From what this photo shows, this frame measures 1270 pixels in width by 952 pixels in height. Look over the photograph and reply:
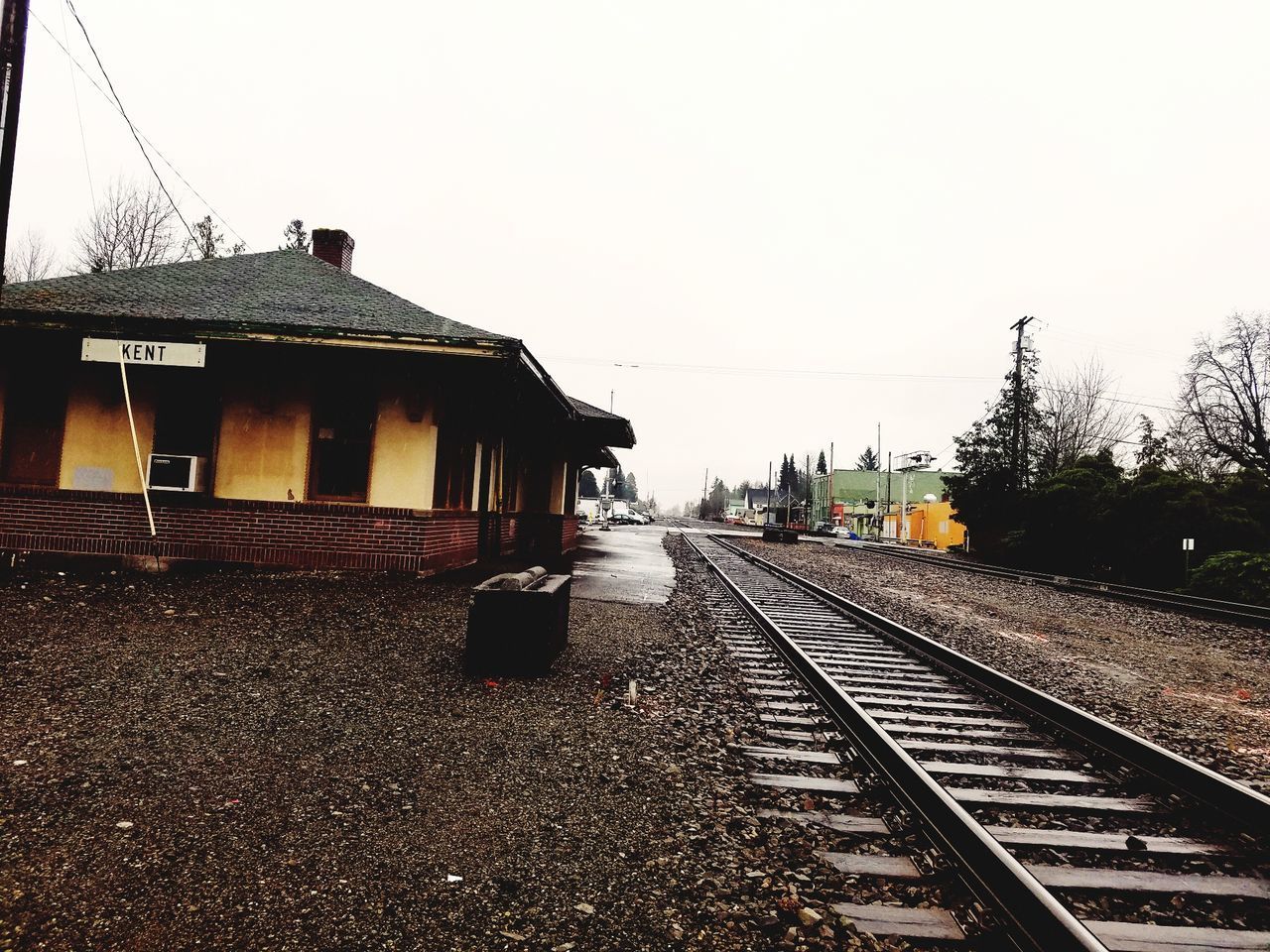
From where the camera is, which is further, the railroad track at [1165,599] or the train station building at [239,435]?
the railroad track at [1165,599]

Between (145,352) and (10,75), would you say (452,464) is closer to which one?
(145,352)

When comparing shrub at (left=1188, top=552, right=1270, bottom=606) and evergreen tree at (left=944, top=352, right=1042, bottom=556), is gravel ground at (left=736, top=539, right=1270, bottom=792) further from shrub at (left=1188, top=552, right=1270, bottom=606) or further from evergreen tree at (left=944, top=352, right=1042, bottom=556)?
evergreen tree at (left=944, top=352, right=1042, bottom=556)

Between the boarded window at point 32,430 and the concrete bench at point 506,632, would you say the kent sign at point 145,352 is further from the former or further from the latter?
the concrete bench at point 506,632

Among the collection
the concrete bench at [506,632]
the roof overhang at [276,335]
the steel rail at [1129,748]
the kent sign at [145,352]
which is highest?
the roof overhang at [276,335]

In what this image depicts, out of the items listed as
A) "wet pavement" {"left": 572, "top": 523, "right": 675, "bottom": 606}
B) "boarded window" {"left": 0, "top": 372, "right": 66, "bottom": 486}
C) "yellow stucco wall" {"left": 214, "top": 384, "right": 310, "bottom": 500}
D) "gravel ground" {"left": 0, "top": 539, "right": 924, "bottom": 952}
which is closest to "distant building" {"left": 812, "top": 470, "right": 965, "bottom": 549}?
"wet pavement" {"left": 572, "top": 523, "right": 675, "bottom": 606}

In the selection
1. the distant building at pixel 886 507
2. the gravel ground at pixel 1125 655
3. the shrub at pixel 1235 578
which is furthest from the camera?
the distant building at pixel 886 507

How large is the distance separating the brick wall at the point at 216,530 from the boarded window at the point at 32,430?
363 mm

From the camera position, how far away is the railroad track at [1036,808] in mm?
2693

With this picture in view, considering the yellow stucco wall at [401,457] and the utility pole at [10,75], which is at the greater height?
the utility pole at [10,75]

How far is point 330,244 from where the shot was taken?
51.6 ft

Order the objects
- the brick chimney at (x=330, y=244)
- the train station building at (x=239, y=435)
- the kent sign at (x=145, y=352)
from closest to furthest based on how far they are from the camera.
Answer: the kent sign at (x=145, y=352) → the train station building at (x=239, y=435) → the brick chimney at (x=330, y=244)

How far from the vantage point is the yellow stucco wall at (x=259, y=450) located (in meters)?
10.3

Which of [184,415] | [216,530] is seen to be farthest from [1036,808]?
[184,415]

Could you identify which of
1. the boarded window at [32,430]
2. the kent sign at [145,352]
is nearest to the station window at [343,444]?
the kent sign at [145,352]
